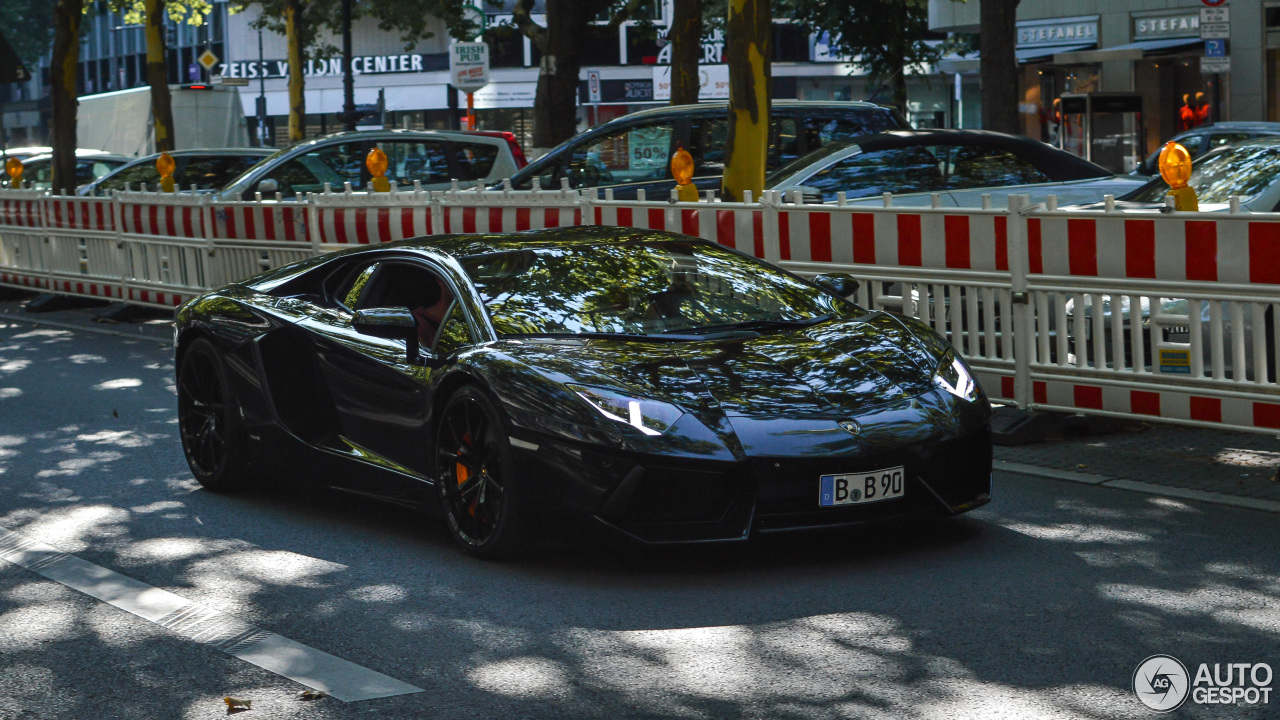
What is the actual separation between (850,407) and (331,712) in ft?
7.43

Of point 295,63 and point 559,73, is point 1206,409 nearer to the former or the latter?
point 559,73

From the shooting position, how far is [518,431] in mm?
6113

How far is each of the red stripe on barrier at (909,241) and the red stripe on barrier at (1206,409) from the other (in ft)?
6.02

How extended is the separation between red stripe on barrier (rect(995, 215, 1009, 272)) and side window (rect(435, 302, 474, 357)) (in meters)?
3.39

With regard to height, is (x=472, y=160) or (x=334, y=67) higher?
(x=334, y=67)

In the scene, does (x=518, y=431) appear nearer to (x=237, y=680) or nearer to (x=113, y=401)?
(x=237, y=680)

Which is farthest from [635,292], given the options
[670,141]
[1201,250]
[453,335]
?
[670,141]

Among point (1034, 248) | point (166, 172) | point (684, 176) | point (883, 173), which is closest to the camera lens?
point (1034, 248)

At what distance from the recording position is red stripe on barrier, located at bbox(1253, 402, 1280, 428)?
25.7 feet

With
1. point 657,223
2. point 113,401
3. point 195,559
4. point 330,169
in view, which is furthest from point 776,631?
point 330,169

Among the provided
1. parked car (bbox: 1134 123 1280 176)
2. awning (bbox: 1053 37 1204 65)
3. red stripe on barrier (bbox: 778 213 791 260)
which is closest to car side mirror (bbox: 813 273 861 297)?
red stripe on barrier (bbox: 778 213 791 260)

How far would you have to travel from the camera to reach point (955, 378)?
655 centimetres

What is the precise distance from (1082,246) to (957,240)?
2.63 ft

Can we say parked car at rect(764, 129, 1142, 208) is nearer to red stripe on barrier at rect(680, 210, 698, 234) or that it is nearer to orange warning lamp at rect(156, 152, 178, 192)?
red stripe on barrier at rect(680, 210, 698, 234)
